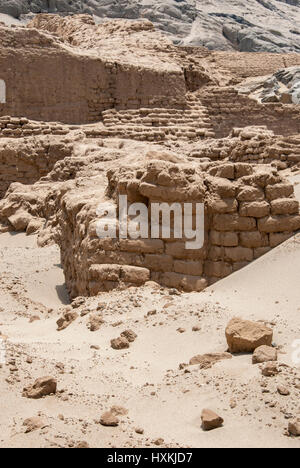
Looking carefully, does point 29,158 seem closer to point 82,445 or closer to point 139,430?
point 139,430

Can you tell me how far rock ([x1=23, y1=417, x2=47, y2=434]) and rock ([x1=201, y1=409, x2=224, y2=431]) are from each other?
0.83m

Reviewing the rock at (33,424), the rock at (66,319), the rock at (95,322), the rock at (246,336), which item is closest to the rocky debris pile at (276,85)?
the rock at (66,319)

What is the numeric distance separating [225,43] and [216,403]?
127 ft

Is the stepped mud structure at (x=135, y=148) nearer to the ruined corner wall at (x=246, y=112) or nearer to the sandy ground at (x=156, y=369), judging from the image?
the ruined corner wall at (x=246, y=112)

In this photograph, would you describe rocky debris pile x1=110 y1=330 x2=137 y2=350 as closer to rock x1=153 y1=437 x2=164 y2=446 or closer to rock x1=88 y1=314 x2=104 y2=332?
rock x1=88 y1=314 x2=104 y2=332

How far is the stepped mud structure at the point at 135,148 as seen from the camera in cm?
572

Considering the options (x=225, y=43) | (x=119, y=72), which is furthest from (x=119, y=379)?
(x=225, y=43)

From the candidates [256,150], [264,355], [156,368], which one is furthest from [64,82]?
[264,355]

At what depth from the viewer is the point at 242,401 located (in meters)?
3.29

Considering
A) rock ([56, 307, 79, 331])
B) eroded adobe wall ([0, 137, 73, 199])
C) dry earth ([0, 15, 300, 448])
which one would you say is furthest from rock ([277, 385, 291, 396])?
eroded adobe wall ([0, 137, 73, 199])

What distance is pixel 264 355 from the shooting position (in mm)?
3779

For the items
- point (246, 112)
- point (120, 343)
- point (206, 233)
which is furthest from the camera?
point (246, 112)

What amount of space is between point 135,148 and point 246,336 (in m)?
7.97

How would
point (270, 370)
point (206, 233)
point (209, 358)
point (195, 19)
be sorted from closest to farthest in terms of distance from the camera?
1. point (270, 370)
2. point (209, 358)
3. point (206, 233)
4. point (195, 19)
